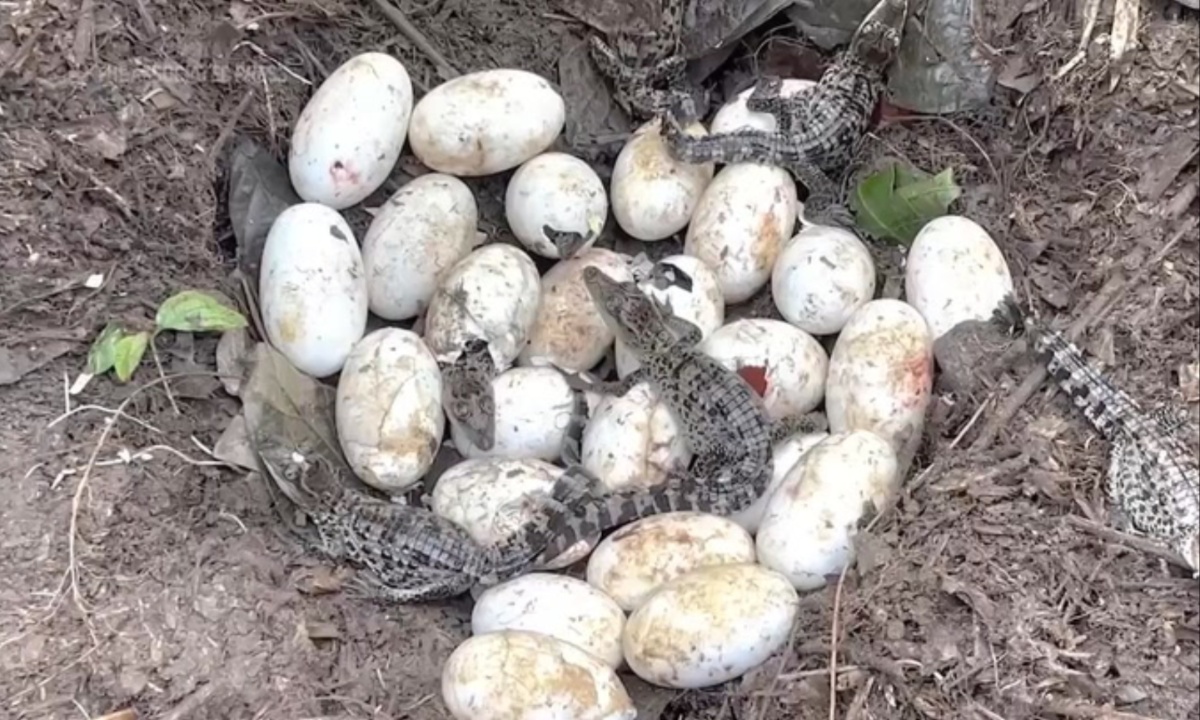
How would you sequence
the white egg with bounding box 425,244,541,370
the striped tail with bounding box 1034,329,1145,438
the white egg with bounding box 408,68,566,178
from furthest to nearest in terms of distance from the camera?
the white egg with bounding box 408,68,566,178
the white egg with bounding box 425,244,541,370
the striped tail with bounding box 1034,329,1145,438

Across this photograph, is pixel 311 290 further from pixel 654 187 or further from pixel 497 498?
pixel 654 187

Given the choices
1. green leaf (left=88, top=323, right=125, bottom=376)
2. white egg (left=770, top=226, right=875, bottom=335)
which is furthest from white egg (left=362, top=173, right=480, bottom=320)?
white egg (left=770, top=226, right=875, bottom=335)

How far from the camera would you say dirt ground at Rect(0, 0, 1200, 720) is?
2.28 meters

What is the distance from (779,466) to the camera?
2.71 meters

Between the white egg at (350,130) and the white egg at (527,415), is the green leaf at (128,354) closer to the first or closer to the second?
the white egg at (350,130)

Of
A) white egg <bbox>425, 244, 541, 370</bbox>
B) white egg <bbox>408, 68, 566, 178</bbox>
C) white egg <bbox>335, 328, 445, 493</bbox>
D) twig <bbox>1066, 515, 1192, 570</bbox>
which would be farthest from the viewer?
white egg <bbox>408, 68, 566, 178</bbox>

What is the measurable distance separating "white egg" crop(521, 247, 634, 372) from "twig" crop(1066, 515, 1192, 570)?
41.7 inches

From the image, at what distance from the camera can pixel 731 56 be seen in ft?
10.8

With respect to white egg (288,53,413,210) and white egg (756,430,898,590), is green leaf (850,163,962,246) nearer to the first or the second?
white egg (756,430,898,590)

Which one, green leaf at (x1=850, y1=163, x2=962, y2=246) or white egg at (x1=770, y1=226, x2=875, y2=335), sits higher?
green leaf at (x1=850, y1=163, x2=962, y2=246)

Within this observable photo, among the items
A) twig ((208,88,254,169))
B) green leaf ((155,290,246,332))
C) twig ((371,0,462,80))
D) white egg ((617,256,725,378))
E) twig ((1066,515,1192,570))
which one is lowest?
green leaf ((155,290,246,332))

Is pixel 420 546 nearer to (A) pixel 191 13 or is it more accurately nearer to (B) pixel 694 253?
(B) pixel 694 253

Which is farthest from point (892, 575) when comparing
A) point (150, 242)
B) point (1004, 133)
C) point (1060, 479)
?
point (150, 242)

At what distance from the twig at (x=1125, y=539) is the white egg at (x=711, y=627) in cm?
51
